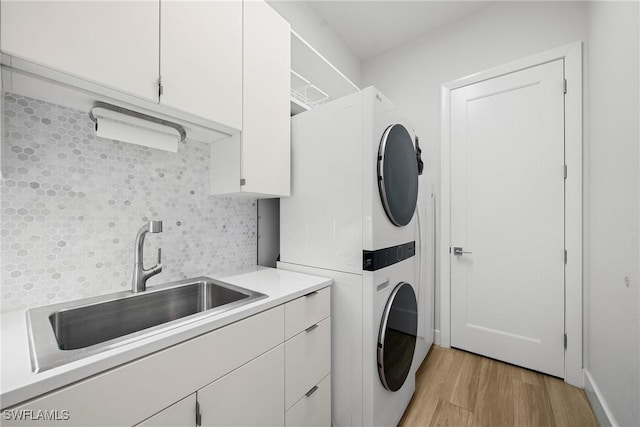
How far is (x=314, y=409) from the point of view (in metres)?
1.28

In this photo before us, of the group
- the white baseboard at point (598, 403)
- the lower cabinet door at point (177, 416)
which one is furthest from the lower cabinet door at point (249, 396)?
the white baseboard at point (598, 403)

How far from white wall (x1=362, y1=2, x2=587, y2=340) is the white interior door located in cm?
18

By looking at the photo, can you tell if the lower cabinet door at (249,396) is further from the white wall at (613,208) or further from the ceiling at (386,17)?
the ceiling at (386,17)

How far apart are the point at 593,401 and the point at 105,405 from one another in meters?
2.62

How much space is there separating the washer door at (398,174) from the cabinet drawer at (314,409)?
0.98 metres

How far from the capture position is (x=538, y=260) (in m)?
2.09

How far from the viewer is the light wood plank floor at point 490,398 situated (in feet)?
5.20

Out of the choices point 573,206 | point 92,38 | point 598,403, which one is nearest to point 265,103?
point 92,38

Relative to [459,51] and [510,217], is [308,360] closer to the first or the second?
[510,217]

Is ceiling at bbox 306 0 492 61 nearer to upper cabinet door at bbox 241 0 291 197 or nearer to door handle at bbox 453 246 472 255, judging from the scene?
upper cabinet door at bbox 241 0 291 197

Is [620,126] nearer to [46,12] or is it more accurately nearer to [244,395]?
[244,395]

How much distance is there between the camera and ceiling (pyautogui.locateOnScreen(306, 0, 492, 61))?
2.29 m

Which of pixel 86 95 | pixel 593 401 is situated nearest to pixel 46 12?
pixel 86 95

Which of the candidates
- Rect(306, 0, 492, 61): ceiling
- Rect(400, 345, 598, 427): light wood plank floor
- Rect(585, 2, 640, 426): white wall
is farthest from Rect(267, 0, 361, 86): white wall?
Rect(400, 345, 598, 427): light wood plank floor
